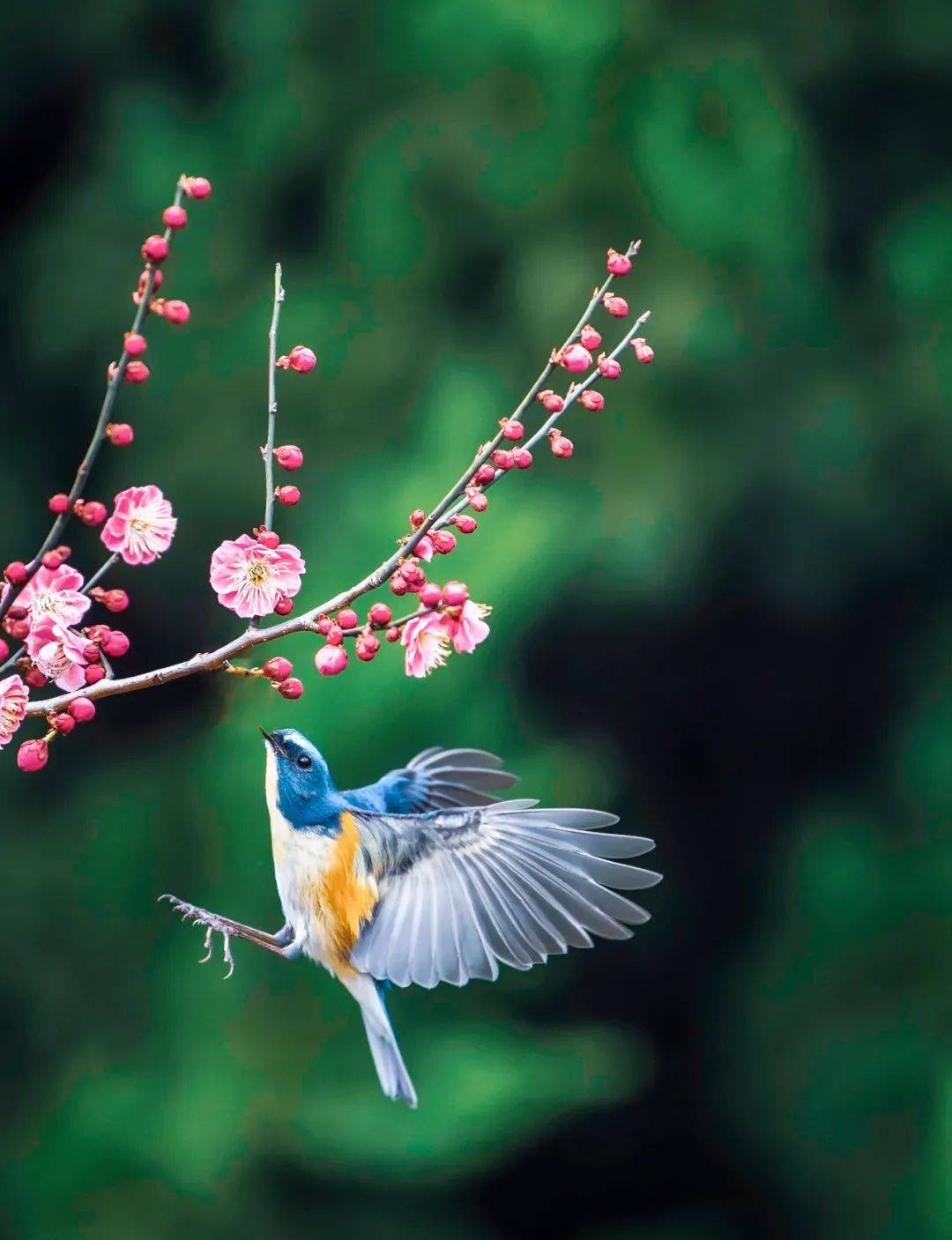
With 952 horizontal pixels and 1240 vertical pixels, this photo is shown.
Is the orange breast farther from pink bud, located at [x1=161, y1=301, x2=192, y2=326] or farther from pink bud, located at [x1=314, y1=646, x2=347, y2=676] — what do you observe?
pink bud, located at [x1=161, y1=301, x2=192, y2=326]

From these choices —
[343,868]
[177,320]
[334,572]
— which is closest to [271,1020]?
[334,572]

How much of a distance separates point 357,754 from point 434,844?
4.27ft

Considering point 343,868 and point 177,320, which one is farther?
point 343,868

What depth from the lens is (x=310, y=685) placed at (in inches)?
114

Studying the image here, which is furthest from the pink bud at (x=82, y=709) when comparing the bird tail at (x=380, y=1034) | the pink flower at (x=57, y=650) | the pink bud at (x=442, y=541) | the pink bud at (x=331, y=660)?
the bird tail at (x=380, y=1034)

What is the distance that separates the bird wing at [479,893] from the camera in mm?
1328

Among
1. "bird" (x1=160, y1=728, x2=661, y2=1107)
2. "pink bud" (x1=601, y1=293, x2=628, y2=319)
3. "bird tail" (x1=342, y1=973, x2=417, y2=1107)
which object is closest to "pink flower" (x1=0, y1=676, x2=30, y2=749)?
"bird" (x1=160, y1=728, x2=661, y2=1107)

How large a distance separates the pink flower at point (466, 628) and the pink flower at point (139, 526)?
20 centimetres

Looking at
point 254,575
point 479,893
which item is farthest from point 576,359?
point 479,893

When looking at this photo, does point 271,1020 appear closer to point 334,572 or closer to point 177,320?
point 334,572

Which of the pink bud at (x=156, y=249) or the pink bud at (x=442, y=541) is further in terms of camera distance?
the pink bud at (x=442, y=541)

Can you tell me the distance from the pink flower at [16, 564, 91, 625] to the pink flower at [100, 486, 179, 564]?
1.4 inches

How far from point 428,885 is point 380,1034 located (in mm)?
266

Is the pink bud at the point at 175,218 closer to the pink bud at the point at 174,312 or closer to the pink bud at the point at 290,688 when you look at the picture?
the pink bud at the point at 174,312
